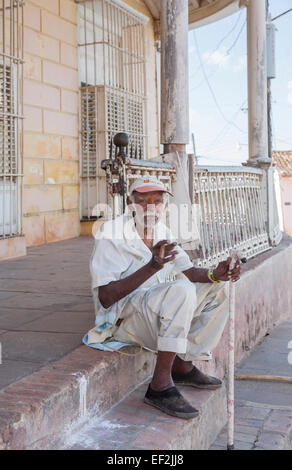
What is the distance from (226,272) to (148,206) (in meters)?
0.58

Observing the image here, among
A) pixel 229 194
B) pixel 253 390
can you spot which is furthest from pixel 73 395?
pixel 229 194

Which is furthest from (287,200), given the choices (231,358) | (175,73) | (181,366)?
(231,358)

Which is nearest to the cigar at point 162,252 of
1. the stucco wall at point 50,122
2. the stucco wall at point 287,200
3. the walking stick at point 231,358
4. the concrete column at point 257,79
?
the walking stick at point 231,358

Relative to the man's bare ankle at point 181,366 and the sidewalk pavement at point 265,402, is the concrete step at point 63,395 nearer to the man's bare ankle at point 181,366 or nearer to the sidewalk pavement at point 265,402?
the man's bare ankle at point 181,366

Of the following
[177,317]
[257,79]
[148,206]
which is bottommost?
[177,317]

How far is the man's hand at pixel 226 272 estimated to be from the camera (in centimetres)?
294

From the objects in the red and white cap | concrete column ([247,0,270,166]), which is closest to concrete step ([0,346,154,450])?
the red and white cap

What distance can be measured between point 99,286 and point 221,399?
1144 millimetres

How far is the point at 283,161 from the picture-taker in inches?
1131

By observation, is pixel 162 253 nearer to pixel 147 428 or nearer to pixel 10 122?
pixel 147 428

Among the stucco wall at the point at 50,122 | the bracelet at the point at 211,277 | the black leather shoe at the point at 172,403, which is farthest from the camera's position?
the stucco wall at the point at 50,122

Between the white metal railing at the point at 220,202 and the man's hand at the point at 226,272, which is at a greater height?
the white metal railing at the point at 220,202

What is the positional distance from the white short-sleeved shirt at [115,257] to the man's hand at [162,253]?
1.20 feet
